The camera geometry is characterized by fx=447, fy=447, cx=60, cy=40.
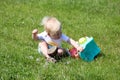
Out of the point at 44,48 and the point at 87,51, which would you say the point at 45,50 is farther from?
the point at 87,51

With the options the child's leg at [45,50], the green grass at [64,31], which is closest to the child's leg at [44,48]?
the child's leg at [45,50]

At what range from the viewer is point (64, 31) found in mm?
11406

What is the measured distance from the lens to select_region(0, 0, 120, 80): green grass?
7.08 meters

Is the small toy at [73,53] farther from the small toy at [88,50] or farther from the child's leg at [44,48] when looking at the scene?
the child's leg at [44,48]

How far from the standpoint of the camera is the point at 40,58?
8414mm

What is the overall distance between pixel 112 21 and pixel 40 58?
482 centimetres

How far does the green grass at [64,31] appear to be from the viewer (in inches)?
279

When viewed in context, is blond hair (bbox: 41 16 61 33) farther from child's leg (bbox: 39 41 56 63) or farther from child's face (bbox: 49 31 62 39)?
child's leg (bbox: 39 41 56 63)

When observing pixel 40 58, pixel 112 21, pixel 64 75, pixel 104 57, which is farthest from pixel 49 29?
pixel 112 21

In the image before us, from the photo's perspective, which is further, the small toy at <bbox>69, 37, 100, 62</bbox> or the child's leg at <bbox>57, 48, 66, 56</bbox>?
the small toy at <bbox>69, 37, 100, 62</bbox>

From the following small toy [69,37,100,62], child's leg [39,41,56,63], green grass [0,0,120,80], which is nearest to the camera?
green grass [0,0,120,80]

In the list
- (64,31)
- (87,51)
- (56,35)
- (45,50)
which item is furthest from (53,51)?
(64,31)

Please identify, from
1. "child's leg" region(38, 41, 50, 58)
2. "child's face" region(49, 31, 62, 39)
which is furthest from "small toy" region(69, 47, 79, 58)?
"child's leg" region(38, 41, 50, 58)

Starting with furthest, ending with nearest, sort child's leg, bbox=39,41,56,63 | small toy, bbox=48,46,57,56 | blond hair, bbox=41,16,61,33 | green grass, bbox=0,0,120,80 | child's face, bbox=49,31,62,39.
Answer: child's face, bbox=49,31,62,39 < blond hair, bbox=41,16,61,33 < small toy, bbox=48,46,57,56 < child's leg, bbox=39,41,56,63 < green grass, bbox=0,0,120,80
